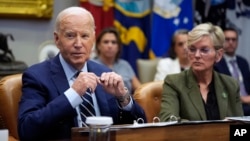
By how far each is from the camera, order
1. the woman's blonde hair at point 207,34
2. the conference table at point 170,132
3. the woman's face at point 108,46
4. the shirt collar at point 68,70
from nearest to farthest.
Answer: the conference table at point 170,132
the shirt collar at point 68,70
the woman's blonde hair at point 207,34
the woman's face at point 108,46

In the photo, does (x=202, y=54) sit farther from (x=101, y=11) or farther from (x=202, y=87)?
(x=101, y=11)

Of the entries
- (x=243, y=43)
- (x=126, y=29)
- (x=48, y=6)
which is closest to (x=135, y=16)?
(x=126, y=29)

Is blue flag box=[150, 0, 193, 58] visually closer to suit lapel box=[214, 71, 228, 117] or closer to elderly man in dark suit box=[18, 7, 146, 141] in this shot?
suit lapel box=[214, 71, 228, 117]

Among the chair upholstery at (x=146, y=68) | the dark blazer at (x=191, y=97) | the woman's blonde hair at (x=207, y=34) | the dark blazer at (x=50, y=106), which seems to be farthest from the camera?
the chair upholstery at (x=146, y=68)

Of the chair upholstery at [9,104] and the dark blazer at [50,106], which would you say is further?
the chair upholstery at [9,104]

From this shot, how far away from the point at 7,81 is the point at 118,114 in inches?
25.8

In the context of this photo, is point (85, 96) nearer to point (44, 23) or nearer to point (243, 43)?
point (44, 23)

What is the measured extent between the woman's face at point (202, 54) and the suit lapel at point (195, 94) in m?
0.06

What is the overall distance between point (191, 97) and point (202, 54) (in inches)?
10.2

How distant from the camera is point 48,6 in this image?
5.37 m

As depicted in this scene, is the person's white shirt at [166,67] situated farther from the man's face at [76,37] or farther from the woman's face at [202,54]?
the man's face at [76,37]

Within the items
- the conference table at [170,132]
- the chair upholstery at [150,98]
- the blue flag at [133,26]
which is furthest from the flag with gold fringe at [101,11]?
the conference table at [170,132]

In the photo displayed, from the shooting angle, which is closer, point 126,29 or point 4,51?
point 4,51

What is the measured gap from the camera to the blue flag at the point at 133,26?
560 centimetres
